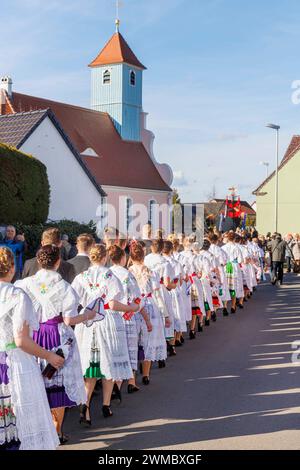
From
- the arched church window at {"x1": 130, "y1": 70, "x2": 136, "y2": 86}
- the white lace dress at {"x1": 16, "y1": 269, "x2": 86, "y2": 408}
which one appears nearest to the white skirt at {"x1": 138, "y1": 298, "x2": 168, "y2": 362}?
the white lace dress at {"x1": 16, "y1": 269, "x2": 86, "y2": 408}

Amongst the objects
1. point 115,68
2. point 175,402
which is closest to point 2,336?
point 175,402

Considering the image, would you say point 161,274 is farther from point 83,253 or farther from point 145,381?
point 83,253

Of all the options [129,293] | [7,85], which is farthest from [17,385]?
[7,85]

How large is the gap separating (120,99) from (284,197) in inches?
606

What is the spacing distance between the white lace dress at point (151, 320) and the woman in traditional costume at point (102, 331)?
5.45 ft

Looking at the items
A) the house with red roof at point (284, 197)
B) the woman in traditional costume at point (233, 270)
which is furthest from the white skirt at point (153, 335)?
the house with red roof at point (284, 197)

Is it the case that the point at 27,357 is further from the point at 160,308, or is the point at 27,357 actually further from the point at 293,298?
the point at 293,298

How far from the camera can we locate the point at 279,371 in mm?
9977

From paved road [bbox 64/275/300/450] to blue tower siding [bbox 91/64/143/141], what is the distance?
44.3m

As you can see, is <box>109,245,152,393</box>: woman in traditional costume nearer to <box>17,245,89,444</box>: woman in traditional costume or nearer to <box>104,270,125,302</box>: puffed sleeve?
<box>104,270,125,302</box>: puffed sleeve

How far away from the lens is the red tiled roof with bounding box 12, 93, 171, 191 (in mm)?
49281

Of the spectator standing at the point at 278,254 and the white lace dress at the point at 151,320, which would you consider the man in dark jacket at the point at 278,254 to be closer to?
the spectator standing at the point at 278,254

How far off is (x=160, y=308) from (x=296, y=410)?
325 centimetres

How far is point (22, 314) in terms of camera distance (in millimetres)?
5145
